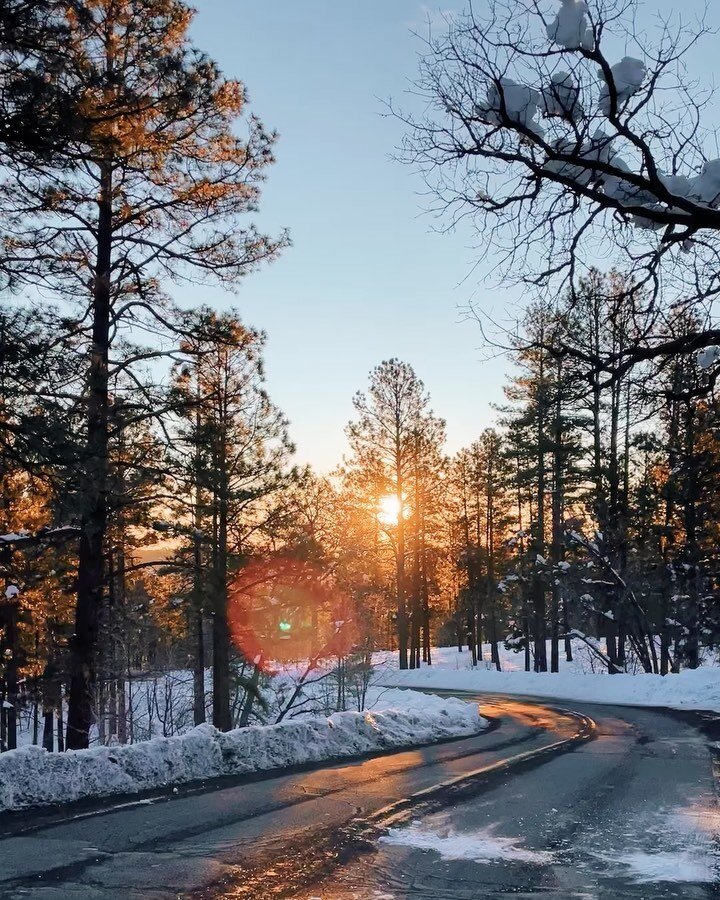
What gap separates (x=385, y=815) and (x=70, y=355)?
6.73 m

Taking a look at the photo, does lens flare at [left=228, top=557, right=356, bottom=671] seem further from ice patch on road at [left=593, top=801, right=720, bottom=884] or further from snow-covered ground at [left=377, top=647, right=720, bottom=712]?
ice patch on road at [left=593, top=801, right=720, bottom=884]

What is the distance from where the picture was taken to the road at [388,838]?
15.8 feet

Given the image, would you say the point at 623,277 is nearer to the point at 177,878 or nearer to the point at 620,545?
the point at 177,878

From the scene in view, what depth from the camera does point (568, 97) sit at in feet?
22.8

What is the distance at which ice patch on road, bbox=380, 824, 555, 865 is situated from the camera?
5.55 meters

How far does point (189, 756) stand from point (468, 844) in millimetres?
3948

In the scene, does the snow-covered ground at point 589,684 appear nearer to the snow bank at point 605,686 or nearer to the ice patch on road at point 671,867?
the snow bank at point 605,686

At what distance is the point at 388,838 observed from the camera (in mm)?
5988

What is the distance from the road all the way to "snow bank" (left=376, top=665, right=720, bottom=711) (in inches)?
555

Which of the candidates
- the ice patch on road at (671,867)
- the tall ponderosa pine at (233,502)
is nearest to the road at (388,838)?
the ice patch on road at (671,867)

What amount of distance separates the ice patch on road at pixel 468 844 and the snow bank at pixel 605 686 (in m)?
16.5

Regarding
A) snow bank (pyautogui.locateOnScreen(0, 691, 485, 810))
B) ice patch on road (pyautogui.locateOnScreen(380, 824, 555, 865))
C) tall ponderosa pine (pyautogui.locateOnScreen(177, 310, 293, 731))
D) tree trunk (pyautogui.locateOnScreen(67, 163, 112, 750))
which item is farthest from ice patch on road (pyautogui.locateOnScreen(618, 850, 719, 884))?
tall ponderosa pine (pyautogui.locateOnScreen(177, 310, 293, 731))

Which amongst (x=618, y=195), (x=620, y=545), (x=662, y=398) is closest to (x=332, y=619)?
(x=620, y=545)

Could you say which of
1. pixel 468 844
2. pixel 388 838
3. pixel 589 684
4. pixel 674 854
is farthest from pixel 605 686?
pixel 388 838
